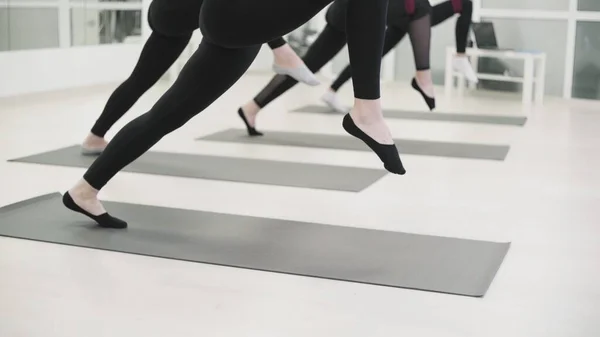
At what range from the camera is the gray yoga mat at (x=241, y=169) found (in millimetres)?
3209

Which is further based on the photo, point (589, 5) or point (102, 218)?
point (589, 5)

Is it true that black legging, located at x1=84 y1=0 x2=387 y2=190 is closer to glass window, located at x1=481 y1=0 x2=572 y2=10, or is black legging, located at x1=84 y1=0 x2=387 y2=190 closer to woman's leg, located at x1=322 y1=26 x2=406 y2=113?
woman's leg, located at x1=322 y1=26 x2=406 y2=113

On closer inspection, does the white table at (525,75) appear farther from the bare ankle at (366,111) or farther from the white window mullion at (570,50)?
the bare ankle at (366,111)

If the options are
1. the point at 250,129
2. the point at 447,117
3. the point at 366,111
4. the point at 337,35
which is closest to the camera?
the point at 366,111

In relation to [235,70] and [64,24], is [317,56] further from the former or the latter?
[64,24]

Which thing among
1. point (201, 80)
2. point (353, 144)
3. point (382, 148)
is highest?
point (201, 80)

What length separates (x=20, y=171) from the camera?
328 centimetres

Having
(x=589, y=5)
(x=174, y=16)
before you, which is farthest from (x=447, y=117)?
(x=174, y=16)

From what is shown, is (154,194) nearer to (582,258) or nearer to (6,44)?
(582,258)

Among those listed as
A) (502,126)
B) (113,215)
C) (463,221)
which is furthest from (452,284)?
(502,126)

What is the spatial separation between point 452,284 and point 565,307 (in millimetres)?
259

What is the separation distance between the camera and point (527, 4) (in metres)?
6.84

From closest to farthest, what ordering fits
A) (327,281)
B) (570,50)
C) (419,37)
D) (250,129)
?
→ (327,281), (419,37), (250,129), (570,50)

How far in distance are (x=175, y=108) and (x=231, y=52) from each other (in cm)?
22
